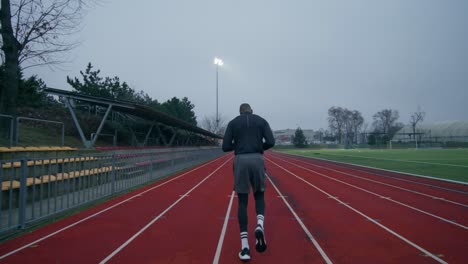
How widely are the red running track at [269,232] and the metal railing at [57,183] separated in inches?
17.6

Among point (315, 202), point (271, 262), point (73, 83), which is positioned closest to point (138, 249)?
point (271, 262)

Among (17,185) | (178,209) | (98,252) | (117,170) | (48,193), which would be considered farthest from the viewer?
(117,170)

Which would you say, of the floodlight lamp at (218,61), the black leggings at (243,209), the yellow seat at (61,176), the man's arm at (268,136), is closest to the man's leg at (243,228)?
the black leggings at (243,209)

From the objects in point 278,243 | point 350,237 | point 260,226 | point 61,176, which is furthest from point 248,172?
point 61,176

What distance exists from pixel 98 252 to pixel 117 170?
6061 mm

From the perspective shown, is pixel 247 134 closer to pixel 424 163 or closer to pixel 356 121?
pixel 424 163

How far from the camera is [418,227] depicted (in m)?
5.96

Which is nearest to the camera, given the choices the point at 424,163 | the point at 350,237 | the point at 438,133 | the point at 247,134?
the point at 247,134

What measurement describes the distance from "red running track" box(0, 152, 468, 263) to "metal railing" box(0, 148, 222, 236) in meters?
0.45

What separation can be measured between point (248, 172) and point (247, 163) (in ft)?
0.36

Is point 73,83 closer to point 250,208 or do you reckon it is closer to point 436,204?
point 250,208

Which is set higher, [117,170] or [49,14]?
[49,14]

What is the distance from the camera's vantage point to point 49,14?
10.6 metres

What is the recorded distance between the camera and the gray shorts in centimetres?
402
